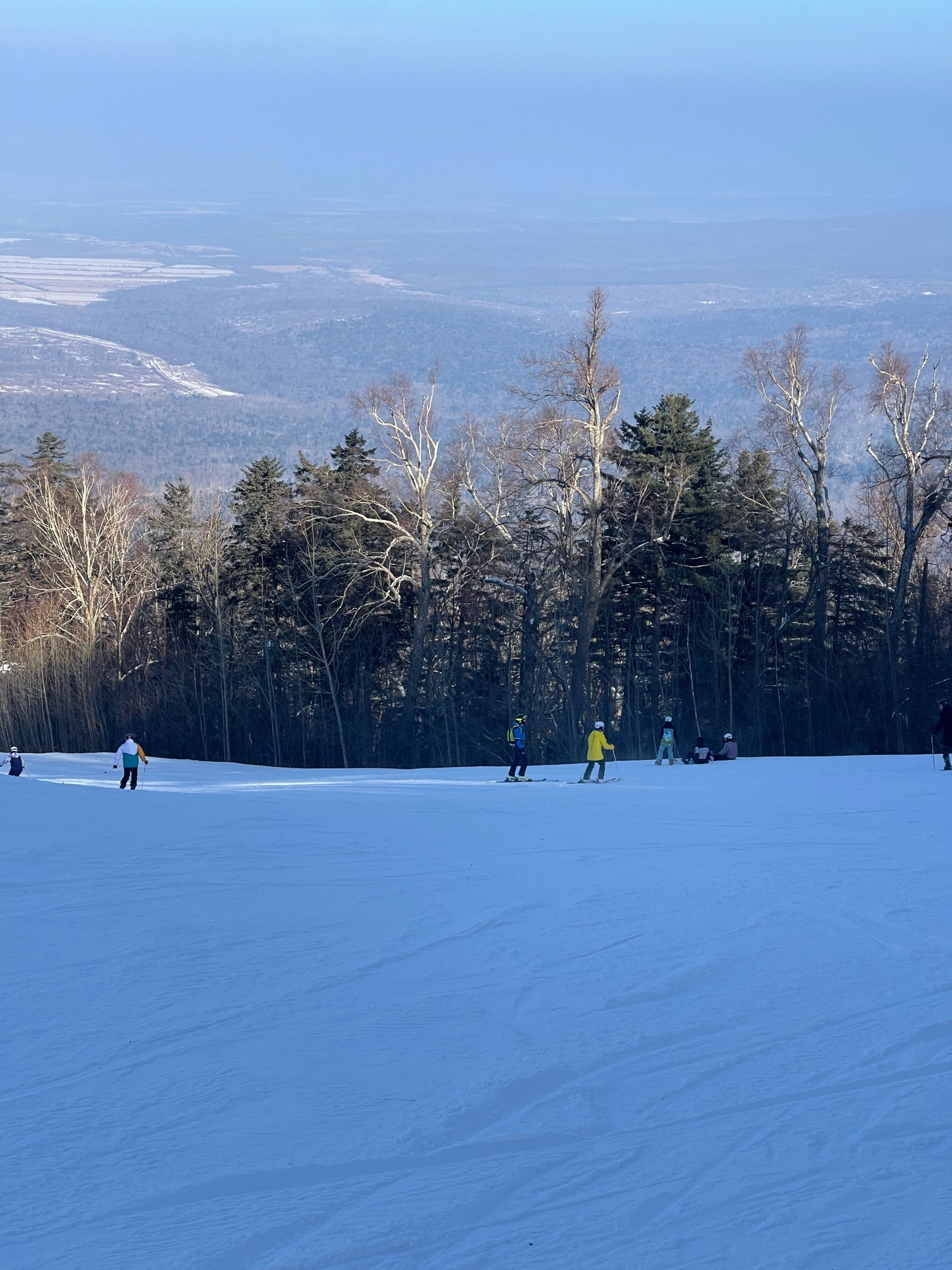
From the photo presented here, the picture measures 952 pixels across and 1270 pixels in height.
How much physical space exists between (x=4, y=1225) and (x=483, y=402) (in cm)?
16258

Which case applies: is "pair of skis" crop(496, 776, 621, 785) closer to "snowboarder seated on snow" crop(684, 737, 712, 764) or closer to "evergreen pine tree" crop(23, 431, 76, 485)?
"snowboarder seated on snow" crop(684, 737, 712, 764)

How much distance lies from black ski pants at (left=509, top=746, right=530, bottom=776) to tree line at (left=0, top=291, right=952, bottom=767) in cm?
1620

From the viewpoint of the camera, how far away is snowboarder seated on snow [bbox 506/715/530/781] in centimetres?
2580

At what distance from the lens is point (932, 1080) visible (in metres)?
7.42

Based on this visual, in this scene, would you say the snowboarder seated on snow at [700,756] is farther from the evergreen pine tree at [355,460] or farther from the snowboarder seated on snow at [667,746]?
the evergreen pine tree at [355,460]

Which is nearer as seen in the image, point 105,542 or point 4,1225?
point 4,1225

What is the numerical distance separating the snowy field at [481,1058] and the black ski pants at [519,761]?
32.8 feet

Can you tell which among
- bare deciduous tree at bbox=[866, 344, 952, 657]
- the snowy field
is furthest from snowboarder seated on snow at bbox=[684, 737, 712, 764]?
bare deciduous tree at bbox=[866, 344, 952, 657]

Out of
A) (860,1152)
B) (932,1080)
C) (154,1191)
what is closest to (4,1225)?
(154,1191)

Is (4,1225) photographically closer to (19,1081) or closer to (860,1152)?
(19,1081)

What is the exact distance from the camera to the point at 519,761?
26531 millimetres

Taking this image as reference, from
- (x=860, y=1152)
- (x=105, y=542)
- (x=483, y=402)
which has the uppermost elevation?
(x=483, y=402)

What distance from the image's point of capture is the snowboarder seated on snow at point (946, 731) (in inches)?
909

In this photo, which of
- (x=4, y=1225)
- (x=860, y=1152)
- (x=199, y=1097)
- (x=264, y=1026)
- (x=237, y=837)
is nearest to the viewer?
(x=4, y=1225)
